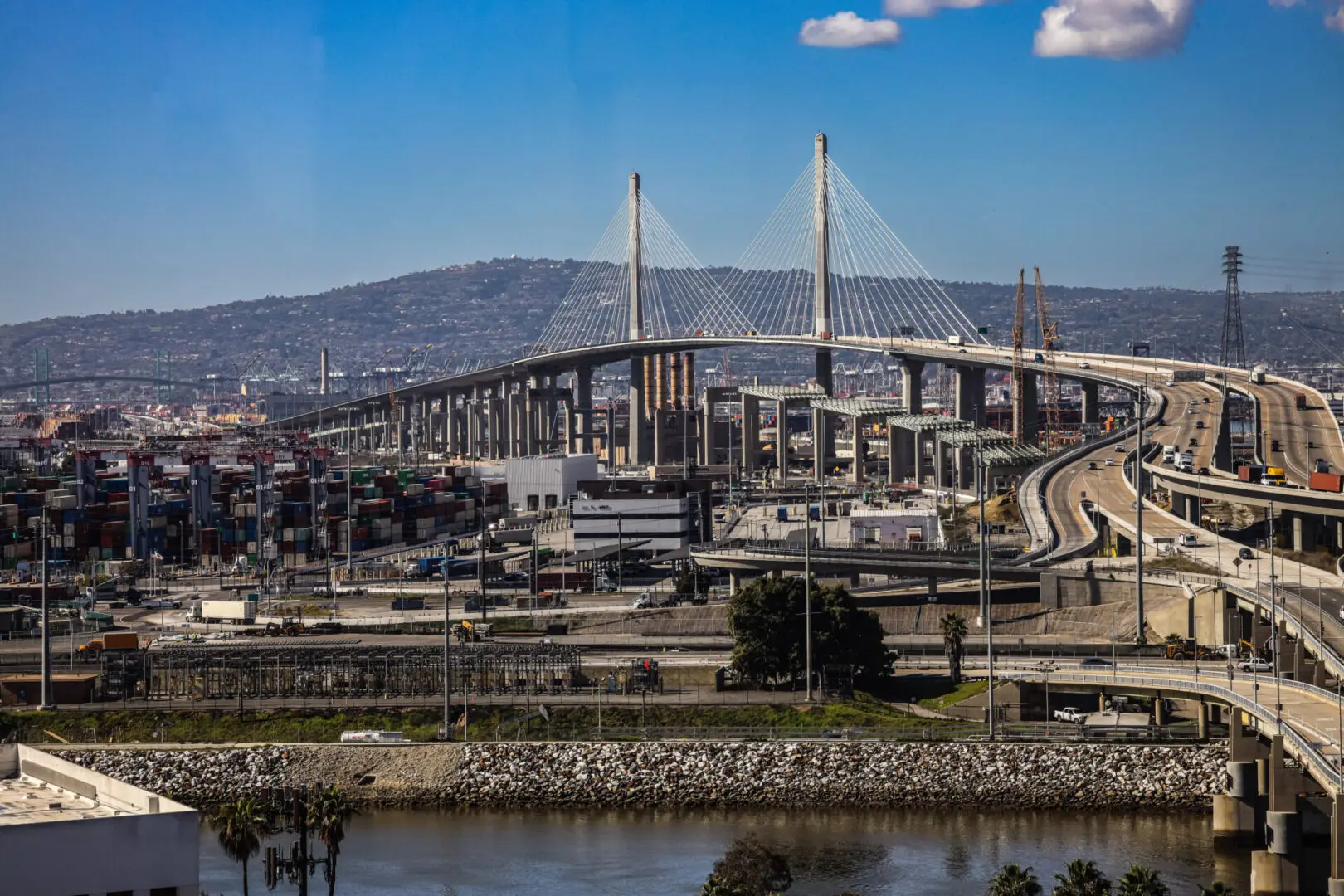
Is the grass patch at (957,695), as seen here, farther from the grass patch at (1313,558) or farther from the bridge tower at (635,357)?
the bridge tower at (635,357)

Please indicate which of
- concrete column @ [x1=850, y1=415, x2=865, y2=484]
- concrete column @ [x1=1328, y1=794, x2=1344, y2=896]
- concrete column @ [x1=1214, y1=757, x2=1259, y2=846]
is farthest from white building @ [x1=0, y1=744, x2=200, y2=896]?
concrete column @ [x1=850, y1=415, x2=865, y2=484]

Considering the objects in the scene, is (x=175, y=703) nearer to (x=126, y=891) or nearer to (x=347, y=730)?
(x=347, y=730)

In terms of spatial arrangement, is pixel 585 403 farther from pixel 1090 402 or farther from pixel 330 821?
pixel 330 821

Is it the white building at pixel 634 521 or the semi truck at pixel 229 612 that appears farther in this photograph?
the white building at pixel 634 521

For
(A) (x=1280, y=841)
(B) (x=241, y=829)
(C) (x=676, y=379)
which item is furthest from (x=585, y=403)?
(B) (x=241, y=829)

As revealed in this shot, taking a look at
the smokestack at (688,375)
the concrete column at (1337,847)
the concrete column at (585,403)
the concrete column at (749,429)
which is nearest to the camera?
the concrete column at (1337,847)

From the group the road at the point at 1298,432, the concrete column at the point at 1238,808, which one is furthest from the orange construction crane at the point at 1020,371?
the concrete column at the point at 1238,808

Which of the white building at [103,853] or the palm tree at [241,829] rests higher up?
the white building at [103,853]

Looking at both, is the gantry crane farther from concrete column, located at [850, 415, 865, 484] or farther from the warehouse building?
the warehouse building
